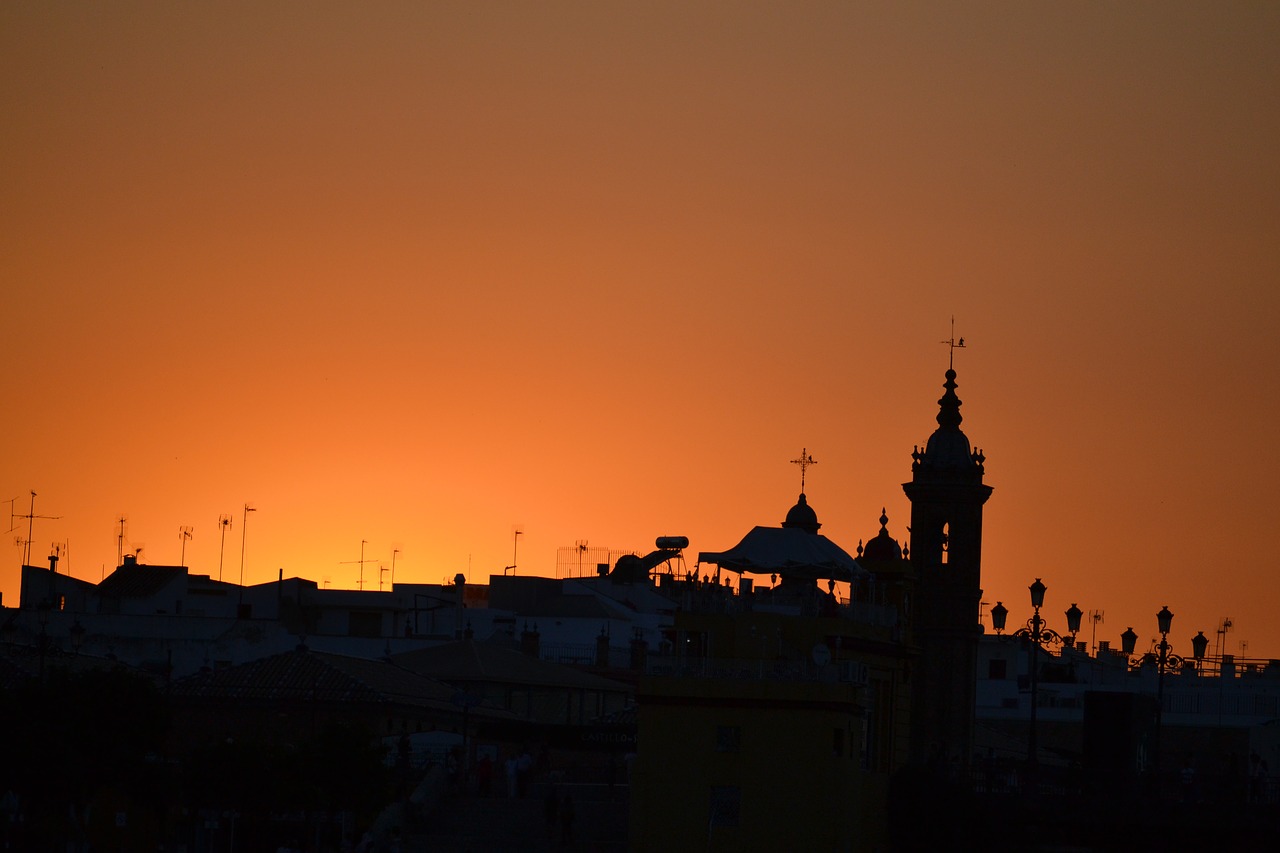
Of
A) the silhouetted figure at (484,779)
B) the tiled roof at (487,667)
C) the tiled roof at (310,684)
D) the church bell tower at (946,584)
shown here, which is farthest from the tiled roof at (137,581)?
the silhouetted figure at (484,779)

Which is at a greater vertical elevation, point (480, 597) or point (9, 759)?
point (480, 597)

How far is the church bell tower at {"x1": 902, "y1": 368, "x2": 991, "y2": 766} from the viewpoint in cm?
7269

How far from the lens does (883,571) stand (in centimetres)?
6397

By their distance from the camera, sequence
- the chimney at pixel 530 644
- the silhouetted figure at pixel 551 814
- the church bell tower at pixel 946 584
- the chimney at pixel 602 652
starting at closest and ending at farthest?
the silhouetted figure at pixel 551 814, the church bell tower at pixel 946 584, the chimney at pixel 602 652, the chimney at pixel 530 644

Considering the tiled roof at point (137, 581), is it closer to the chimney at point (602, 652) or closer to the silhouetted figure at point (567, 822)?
the chimney at point (602, 652)

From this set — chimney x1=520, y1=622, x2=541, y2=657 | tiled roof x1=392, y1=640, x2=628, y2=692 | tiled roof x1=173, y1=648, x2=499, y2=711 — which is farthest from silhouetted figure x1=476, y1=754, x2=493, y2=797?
chimney x1=520, y1=622, x2=541, y2=657

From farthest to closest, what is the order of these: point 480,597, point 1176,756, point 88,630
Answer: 1. point 480,597
2. point 88,630
3. point 1176,756

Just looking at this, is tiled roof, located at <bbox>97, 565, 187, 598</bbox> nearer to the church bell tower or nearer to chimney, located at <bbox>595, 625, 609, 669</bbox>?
chimney, located at <bbox>595, 625, 609, 669</bbox>

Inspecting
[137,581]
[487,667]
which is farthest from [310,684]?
[137,581]

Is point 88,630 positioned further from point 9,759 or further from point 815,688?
point 815,688

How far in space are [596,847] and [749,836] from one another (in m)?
3.52

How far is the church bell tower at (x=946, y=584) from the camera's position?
7269cm

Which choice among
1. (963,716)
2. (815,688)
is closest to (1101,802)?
(815,688)

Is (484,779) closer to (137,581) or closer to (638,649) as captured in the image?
(638,649)
